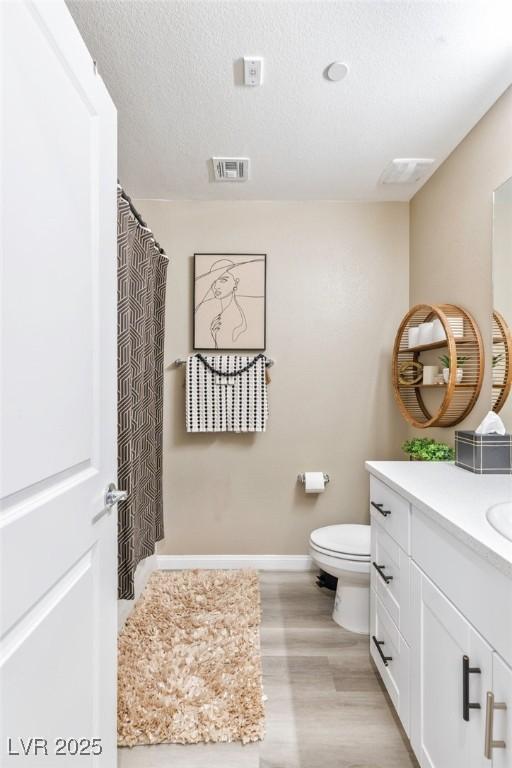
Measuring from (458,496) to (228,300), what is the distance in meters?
1.85

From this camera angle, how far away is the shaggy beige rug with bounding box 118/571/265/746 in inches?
57.1

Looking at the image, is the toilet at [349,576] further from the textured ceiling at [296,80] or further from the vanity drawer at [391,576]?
the textured ceiling at [296,80]

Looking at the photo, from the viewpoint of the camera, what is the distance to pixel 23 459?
0.70 m

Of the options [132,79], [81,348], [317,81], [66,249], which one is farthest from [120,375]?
[317,81]

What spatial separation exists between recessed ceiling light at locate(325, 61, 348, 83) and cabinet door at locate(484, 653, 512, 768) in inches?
72.8

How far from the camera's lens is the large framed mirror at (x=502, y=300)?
1.71m

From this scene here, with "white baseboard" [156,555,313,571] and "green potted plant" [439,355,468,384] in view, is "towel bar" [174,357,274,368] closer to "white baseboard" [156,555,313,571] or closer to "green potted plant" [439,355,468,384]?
"green potted plant" [439,355,468,384]

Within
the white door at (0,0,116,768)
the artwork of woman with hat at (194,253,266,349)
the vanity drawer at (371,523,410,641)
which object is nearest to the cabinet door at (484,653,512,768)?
the vanity drawer at (371,523,410,641)

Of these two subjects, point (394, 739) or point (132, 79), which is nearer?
point (394, 739)

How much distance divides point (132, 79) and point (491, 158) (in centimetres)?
150

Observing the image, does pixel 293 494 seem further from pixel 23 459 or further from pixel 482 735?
pixel 23 459

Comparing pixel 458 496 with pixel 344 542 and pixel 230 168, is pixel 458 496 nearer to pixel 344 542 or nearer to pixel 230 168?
pixel 344 542

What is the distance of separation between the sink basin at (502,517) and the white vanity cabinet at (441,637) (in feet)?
0.26

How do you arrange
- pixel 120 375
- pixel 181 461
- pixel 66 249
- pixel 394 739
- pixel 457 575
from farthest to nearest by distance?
pixel 181 461, pixel 120 375, pixel 394 739, pixel 457 575, pixel 66 249
